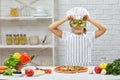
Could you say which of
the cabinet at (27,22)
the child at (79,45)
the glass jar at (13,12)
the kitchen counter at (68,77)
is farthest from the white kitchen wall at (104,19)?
the kitchen counter at (68,77)

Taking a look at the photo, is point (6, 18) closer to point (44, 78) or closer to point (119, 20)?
point (119, 20)

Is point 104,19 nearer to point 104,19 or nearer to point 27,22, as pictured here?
point 104,19

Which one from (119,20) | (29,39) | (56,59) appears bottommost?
(56,59)

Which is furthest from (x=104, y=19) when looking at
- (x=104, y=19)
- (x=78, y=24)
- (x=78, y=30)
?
(x=78, y=24)

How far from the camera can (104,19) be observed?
4.48 m

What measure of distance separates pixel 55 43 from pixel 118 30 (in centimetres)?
94

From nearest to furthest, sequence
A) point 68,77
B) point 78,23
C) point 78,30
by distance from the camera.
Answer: point 68,77, point 78,23, point 78,30

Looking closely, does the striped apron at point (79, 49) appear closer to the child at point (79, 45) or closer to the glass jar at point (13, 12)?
the child at point (79, 45)

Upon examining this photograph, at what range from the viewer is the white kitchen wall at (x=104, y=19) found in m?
4.46

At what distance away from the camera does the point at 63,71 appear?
266 cm

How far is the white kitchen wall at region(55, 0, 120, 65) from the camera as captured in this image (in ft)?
14.6

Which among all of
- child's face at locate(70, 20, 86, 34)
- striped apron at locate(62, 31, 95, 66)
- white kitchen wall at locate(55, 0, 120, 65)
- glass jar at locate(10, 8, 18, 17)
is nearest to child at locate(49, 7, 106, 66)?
striped apron at locate(62, 31, 95, 66)

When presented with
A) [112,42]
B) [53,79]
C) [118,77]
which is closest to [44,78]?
[53,79]

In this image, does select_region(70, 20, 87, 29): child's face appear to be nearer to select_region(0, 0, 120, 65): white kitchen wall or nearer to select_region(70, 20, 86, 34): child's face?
select_region(70, 20, 86, 34): child's face
